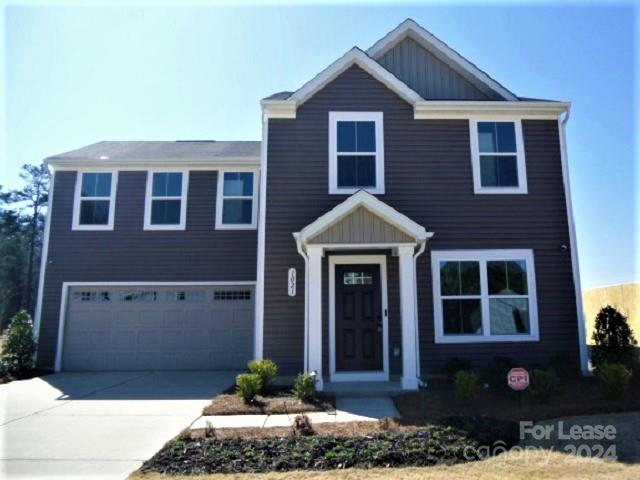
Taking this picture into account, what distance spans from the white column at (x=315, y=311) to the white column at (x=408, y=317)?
1.55 metres

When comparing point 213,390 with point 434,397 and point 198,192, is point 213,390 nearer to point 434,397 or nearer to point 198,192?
point 434,397

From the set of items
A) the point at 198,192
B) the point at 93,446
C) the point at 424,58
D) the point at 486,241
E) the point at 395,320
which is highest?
the point at 424,58

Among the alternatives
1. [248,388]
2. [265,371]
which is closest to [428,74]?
[265,371]

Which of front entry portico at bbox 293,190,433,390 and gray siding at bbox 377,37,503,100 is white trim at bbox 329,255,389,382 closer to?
front entry portico at bbox 293,190,433,390

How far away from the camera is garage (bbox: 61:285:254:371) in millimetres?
11086

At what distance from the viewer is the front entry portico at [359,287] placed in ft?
26.4

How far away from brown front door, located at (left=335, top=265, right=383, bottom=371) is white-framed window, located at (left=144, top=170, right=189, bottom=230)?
16.8 ft

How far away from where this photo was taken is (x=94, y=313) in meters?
11.3

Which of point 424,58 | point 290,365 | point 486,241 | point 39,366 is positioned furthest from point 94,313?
point 424,58

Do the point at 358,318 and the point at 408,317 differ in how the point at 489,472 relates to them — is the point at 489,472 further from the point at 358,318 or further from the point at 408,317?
the point at 358,318

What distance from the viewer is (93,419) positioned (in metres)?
6.36

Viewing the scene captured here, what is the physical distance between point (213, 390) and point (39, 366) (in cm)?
576

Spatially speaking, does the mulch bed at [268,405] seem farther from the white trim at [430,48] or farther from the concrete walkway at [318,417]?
the white trim at [430,48]

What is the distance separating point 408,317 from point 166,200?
24.3 feet
